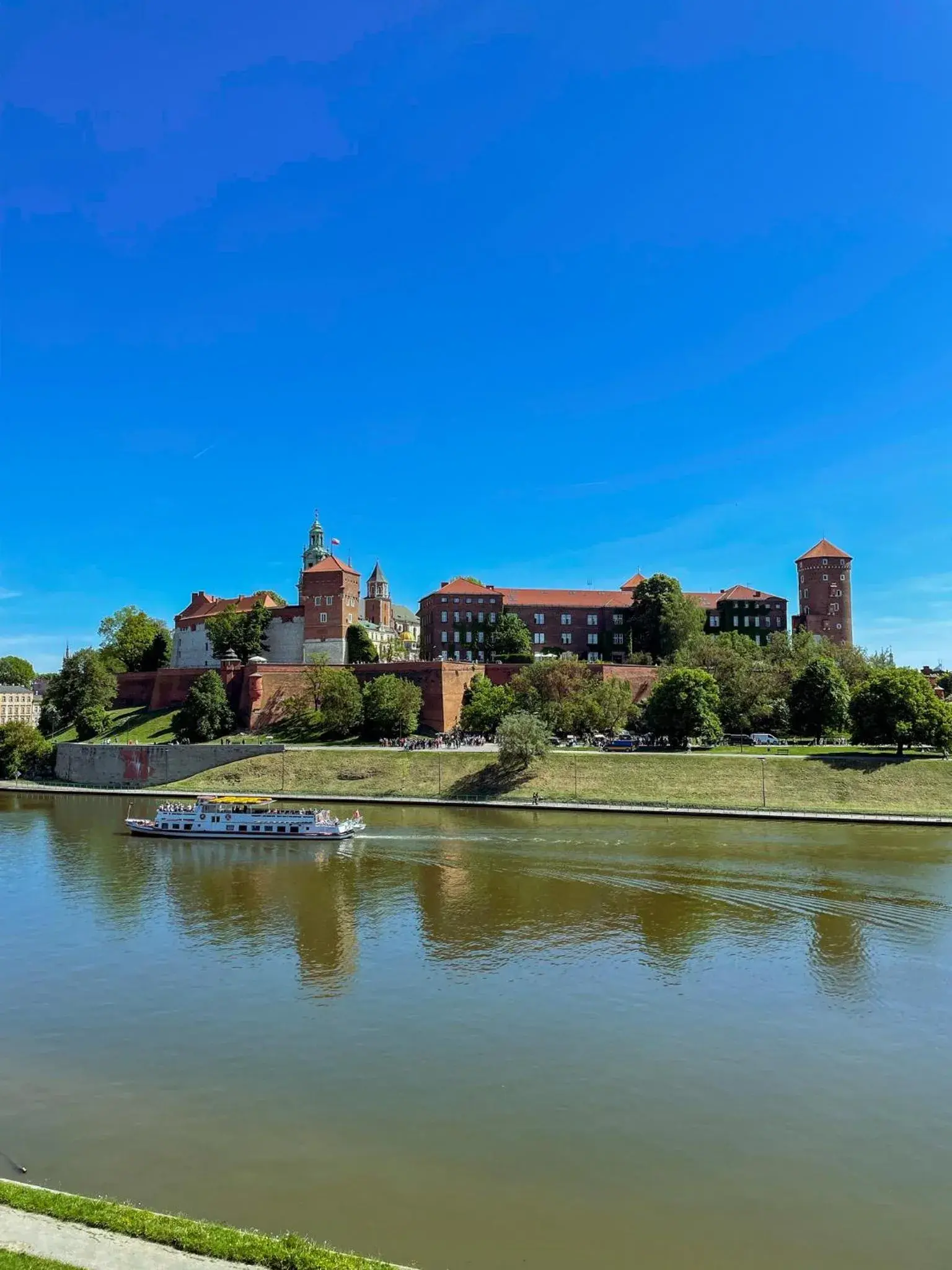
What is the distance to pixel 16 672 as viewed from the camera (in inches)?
5069

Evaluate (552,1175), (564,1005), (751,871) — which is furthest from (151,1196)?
(751,871)

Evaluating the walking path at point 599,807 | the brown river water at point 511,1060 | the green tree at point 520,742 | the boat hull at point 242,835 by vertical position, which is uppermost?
the green tree at point 520,742

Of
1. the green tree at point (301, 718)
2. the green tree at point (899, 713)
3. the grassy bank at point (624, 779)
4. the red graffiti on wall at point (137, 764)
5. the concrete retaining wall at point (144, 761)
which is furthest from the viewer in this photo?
the green tree at point (301, 718)

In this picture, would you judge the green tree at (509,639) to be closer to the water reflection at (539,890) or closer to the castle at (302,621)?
the castle at (302,621)

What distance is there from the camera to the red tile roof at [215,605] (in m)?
77.6

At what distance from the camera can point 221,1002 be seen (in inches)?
678

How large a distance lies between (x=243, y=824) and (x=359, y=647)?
104 feet

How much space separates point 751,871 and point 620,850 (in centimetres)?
521

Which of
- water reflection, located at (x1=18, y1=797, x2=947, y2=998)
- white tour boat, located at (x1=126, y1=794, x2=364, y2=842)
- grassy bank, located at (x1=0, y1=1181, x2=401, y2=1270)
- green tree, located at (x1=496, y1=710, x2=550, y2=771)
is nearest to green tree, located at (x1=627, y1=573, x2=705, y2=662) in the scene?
green tree, located at (x1=496, y1=710, x2=550, y2=771)

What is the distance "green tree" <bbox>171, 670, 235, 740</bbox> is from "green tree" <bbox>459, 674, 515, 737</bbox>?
54.9 feet

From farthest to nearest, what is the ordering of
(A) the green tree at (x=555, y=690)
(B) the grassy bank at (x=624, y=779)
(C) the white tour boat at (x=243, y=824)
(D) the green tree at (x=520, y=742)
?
1. (A) the green tree at (x=555, y=690)
2. (D) the green tree at (x=520, y=742)
3. (B) the grassy bank at (x=624, y=779)
4. (C) the white tour boat at (x=243, y=824)

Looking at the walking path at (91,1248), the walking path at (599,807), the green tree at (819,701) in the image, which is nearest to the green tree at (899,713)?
the green tree at (819,701)

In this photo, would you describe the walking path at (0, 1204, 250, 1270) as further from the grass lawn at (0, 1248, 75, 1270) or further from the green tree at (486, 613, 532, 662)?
the green tree at (486, 613, 532, 662)

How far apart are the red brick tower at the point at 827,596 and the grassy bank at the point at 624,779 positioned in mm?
37106
